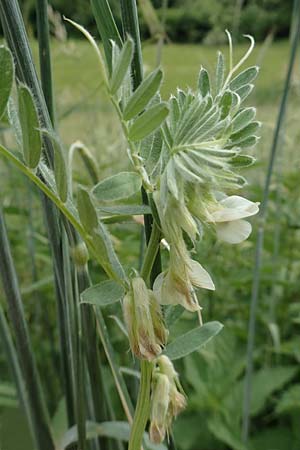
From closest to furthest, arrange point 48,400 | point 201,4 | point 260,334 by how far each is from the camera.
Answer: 1. point 48,400
2. point 260,334
3. point 201,4

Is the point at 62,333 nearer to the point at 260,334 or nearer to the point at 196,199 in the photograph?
the point at 196,199

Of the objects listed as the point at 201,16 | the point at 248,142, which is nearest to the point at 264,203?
the point at 248,142

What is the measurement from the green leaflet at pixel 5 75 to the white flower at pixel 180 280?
83mm

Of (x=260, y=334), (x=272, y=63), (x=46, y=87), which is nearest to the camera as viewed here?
(x=46, y=87)

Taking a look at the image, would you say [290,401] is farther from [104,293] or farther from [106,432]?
[104,293]

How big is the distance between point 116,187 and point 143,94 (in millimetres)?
34

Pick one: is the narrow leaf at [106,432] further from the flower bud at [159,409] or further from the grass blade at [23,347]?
the flower bud at [159,409]

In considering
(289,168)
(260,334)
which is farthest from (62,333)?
(289,168)

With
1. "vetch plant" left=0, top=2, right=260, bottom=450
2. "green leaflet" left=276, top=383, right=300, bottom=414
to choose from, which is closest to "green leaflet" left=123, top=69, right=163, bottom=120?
"vetch plant" left=0, top=2, right=260, bottom=450

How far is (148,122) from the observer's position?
256 millimetres

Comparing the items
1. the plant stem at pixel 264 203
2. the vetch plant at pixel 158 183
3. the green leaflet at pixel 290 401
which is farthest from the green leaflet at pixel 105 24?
the green leaflet at pixel 290 401

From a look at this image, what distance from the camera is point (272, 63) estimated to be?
5777mm

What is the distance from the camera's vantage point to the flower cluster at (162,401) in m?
0.28

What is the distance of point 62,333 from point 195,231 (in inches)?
7.9
